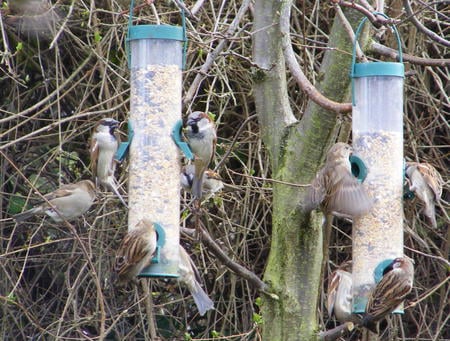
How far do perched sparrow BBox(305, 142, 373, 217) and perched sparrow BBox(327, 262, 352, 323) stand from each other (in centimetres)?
26

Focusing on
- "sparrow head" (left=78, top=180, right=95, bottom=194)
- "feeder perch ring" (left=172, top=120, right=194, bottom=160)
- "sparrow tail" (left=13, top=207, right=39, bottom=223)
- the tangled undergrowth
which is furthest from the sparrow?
the tangled undergrowth

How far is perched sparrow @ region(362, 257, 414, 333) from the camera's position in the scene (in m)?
3.69

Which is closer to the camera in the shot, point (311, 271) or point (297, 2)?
point (311, 271)

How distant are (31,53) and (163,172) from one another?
230cm

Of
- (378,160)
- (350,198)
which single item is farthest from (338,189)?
(378,160)

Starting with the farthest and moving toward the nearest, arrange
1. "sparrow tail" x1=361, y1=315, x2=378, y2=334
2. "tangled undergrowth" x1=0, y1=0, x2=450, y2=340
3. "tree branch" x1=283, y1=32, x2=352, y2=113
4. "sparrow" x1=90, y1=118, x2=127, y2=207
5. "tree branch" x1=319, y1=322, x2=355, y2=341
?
"tangled undergrowth" x1=0, y1=0, x2=450, y2=340
"sparrow" x1=90, y1=118, x2=127, y2=207
"tree branch" x1=319, y1=322, x2=355, y2=341
"sparrow tail" x1=361, y1=315, x2=378, y2=334
"tree branch" x1=283, y1=32, x2=352, y2=113

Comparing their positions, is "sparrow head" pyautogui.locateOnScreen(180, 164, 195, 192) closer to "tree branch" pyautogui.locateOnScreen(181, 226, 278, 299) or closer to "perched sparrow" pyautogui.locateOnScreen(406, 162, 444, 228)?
"tree branch" pyautogui.locateOnScreen(181, 226, 278, 299)

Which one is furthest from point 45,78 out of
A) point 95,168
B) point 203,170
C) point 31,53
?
point 203,170

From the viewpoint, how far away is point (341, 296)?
4.02 metres

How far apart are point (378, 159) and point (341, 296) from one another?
0.57 m

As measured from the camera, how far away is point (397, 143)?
13.1ft

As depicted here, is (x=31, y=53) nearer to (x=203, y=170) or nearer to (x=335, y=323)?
(x=203, y=170)

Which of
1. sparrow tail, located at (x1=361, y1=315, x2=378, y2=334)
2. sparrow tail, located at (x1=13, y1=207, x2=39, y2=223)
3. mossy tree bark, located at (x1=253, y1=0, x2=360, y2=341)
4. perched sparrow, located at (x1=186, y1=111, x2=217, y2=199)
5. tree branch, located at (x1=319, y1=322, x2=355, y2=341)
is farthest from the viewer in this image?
sparrow tail, located at (x1=13, y1=207, x2=39, y2=223)

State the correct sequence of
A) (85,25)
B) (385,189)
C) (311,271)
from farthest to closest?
(85,25), (311,271), (385,189)
